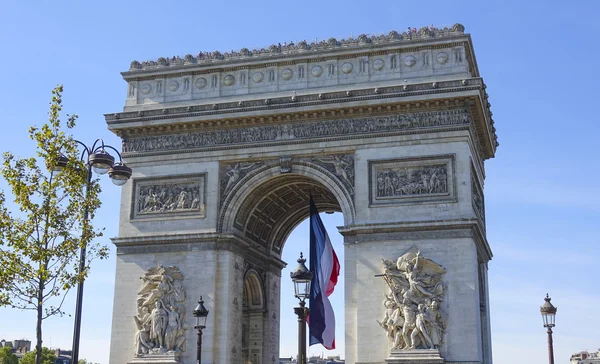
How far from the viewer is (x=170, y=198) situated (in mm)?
29594

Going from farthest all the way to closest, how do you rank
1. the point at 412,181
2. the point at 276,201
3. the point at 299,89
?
the point at 276,201 → the point at 299,89 → the point at 412,181

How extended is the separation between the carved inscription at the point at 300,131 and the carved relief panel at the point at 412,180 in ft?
4.11

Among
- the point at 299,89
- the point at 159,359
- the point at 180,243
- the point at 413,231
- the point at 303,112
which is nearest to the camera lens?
the point at 413,231

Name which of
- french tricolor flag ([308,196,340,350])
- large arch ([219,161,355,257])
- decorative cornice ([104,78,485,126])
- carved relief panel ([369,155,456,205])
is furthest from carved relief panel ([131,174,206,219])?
carved relief panel ([369,155,456,205])

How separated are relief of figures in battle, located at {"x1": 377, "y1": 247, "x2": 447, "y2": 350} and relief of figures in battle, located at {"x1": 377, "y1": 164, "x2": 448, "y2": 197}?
2.07 metres

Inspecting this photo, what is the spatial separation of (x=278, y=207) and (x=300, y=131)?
474cm

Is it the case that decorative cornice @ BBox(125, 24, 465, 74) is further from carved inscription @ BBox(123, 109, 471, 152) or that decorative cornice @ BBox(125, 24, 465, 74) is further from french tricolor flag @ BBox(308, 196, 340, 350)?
french tricolor flag @ BBox(308, 196, 340, 350)

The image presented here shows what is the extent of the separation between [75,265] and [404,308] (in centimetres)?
1146

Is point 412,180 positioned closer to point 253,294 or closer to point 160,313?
point 253,294

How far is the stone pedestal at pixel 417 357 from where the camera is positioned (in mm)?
24891

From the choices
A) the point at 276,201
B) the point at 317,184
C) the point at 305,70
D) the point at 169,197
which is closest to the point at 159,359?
the point at 169,197

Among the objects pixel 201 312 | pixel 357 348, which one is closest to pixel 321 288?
pixel 357 348

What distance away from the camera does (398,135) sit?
27562 mm

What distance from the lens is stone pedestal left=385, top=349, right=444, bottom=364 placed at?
24.9 m
